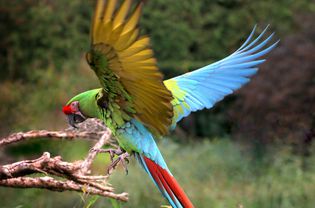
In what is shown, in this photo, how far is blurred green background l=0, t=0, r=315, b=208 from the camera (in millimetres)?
6043

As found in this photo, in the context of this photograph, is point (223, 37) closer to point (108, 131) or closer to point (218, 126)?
point (218, 126)

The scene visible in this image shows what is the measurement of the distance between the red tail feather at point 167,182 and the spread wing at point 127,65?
167 mm

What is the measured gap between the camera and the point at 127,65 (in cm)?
233

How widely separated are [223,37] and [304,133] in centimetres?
504

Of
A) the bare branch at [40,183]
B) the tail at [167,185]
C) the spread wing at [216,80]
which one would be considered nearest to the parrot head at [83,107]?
the tail at [167,185]

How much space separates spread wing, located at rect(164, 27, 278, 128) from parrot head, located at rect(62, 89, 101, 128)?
59cm

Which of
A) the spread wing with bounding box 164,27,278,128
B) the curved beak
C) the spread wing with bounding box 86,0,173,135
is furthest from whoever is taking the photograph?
the spread wing with bounding box 164,27,278,128

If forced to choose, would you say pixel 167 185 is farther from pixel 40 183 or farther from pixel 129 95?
pixel 40 183

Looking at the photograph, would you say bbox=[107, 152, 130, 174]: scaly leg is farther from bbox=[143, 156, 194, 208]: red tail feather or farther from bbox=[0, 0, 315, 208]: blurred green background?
bbox=[0, 0, 315, 208]: blurred green background

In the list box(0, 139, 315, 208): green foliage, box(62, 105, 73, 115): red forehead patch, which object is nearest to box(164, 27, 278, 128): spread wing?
box(62, 105, 73, 115): red forehead patch

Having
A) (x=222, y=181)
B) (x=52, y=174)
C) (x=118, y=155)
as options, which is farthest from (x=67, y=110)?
(x=222, y=181)

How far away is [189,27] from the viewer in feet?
38.7

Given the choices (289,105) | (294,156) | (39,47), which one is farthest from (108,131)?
(39,47)

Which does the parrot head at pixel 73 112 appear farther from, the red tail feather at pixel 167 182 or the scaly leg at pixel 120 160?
the red tail feather at pixel 167 182
